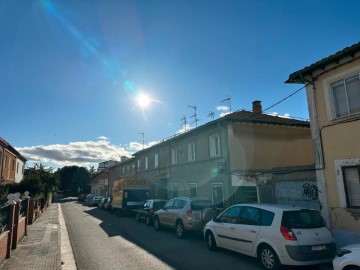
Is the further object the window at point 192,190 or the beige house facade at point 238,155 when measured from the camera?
the window at point 192,190

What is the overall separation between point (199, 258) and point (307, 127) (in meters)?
13.6

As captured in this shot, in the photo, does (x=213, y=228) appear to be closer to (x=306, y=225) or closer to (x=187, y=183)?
(x=306, y=225)

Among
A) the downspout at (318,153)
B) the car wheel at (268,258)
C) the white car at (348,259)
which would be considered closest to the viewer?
the white car at (348,259)

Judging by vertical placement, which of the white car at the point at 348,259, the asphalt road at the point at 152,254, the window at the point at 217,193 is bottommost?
the asphalt road at the point at 152,254

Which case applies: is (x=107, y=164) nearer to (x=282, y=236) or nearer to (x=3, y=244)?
(x=3, y=244)

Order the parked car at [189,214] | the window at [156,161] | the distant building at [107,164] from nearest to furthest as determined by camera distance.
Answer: the parked car at [189,214] < the window at [156,161] < the distant building at [107,164]

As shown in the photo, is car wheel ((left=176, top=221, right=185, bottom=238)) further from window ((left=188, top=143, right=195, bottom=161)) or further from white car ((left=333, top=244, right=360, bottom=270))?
window ((left=188, top=143, right=195, bottom=161))

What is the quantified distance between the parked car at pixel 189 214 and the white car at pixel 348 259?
6783 mm

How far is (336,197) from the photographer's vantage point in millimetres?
9383

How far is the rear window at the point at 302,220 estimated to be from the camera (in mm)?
7160

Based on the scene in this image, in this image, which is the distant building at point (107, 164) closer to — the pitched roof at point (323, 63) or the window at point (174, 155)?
the window at point (174, 155)

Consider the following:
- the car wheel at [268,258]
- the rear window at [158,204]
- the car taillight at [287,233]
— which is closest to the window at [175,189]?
the rear window at [158,204]

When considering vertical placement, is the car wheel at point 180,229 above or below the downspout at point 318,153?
below

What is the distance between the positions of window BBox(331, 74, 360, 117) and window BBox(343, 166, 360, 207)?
1810mm
